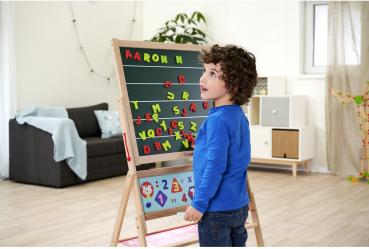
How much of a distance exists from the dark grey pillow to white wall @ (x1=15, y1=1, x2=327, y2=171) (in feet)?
1.15

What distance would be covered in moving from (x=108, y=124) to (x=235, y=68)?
4.05 meters

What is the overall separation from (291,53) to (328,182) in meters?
1.61

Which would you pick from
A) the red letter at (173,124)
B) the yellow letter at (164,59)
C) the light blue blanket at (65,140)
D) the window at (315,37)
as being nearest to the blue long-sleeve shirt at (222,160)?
the red letter at (173,124)

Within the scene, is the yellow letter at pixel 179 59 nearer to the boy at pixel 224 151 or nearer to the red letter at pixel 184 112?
the red letter at pixel 184 112

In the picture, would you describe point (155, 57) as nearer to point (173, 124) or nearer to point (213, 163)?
point (173, 124)

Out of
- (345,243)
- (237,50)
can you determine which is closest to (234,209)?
(237,50)

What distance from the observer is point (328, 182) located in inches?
208

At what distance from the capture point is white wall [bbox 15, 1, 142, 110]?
5.66m

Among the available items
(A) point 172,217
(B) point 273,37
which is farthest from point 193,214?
(B) point 273,37

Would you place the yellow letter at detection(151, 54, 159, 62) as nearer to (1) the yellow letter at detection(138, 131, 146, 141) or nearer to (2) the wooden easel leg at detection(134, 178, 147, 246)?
(1) the yellow letter at detection(138, 131, 146, 141)

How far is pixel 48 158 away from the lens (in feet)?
16.2

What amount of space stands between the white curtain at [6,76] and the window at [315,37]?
328 centimetres

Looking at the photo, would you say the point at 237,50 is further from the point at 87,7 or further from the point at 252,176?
the point at 87,7

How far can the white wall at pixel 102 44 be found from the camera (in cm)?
573
